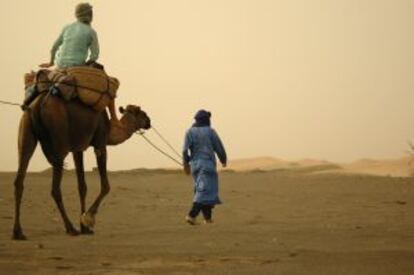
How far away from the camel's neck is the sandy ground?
4.22 feet

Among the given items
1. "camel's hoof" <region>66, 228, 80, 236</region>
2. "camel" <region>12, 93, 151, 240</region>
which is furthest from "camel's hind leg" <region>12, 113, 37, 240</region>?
"camel's hoof" <region>66, 228, 80, 236</region>

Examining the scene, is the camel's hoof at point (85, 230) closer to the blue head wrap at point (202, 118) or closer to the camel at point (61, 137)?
the camel at point (61, 137)

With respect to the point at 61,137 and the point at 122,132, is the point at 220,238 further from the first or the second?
the point at 122,132

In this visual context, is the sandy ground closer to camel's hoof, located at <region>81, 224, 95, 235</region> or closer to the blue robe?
camel's hoof, located at <region>81, 224, 95, 235</region>

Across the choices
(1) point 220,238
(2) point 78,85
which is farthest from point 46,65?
(1) point 220,238

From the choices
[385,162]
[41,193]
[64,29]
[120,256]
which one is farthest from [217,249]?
[385,162]

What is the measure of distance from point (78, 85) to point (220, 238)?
3.05m

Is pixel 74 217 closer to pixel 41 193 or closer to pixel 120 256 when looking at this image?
pixel 41 193

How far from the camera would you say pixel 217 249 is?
9.48 meters

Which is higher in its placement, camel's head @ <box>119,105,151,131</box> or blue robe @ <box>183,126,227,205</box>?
camel's head @ <box>119,105,151,131</box>

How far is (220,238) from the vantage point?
10.5 metres

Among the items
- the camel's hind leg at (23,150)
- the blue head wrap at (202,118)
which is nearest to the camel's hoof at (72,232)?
the camel's hind leg at (23,150)

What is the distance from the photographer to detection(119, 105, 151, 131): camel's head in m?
13.7

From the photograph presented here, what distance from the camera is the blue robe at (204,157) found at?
14727mm
